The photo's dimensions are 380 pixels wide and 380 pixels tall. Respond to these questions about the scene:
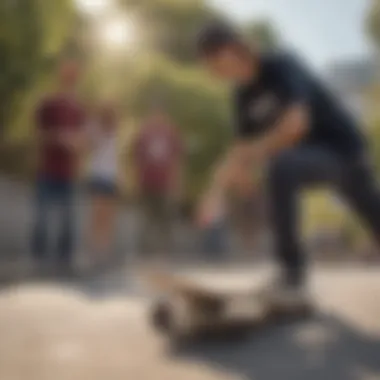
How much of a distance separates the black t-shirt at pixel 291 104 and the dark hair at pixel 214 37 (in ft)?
0.18

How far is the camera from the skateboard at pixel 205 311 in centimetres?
95

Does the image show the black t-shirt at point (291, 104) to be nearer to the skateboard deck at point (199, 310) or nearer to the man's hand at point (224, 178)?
the man's hand at point (224, 178)

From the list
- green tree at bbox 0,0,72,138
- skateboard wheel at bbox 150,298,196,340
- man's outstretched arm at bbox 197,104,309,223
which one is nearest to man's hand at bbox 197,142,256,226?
man's outstretched arm at bbox 197,104,309,223

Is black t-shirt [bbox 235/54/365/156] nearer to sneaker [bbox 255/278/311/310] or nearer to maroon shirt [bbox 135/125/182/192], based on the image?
maroon shirt [bbox 135/125/182/192]

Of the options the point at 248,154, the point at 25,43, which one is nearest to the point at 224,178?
the point at 248,154

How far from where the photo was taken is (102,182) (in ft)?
3.22

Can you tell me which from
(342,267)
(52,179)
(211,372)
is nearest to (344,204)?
(342,267)

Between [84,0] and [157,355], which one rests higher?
[84,0]

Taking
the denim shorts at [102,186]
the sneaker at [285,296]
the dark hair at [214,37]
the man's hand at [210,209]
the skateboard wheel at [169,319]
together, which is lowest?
the skateboard wheel at [169,319]

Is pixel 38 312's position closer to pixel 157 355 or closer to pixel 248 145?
pixel 157 355

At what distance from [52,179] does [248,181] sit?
0.91ft

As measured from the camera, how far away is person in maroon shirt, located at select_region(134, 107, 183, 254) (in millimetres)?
969

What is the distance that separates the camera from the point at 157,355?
934 millimetres

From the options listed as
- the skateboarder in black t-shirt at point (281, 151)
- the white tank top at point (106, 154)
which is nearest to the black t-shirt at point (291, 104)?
the skateboarder in black t-shirt at point (281, 151)
